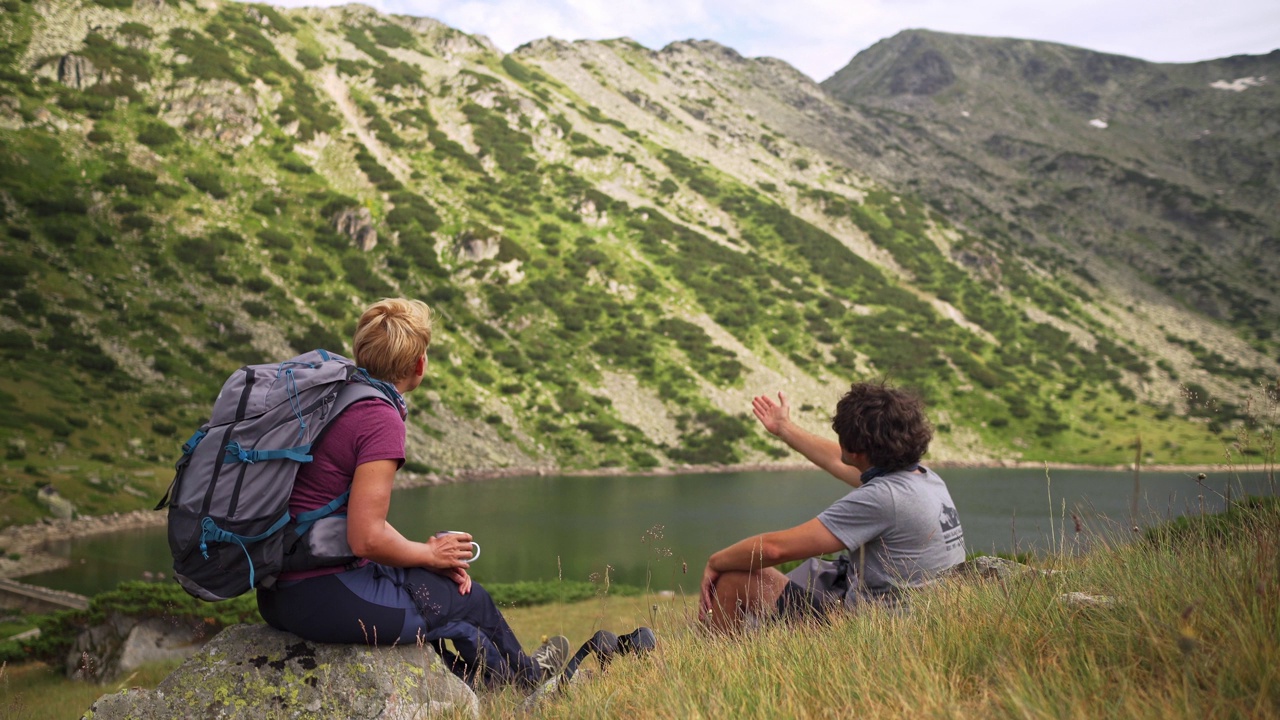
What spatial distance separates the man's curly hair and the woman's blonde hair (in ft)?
7.56

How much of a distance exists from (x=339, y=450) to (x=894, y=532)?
2.90 m

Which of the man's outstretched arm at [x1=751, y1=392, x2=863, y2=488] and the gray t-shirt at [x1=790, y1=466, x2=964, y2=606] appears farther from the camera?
the man's outstretched arm at [x1=751, y1=392, x2=863, y2=488]

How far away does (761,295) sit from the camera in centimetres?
8888

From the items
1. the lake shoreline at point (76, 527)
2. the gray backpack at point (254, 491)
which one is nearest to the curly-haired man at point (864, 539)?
the gray backpack at point (254, 491)

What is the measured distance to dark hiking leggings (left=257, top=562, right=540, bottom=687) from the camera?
10.5 feet

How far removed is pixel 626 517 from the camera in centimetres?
3900

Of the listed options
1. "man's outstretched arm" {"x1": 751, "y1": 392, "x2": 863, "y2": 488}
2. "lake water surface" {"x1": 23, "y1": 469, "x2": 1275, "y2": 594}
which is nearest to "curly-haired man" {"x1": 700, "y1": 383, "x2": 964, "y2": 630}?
"man's outstretched arm" {"x1": 751, "y1": 392, "x2": 863, "y2": 488}

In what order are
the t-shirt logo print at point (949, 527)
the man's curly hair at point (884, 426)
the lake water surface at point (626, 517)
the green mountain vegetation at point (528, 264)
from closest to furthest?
1. the man's curly hair at point (884, 426)
2. the t-shirt logo print at point (949, 527)
3. the lake water surface at point (626, 517)
4. the green mountain vegetation at point (528, 264)

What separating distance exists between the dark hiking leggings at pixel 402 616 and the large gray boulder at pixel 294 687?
92mm

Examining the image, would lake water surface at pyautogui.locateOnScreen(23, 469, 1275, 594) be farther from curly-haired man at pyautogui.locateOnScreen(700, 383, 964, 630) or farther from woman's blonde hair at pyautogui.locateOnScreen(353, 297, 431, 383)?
woman's blonde hair at pyautogui.locateOnScreen(353, 297, 431, 383)

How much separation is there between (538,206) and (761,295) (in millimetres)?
31464

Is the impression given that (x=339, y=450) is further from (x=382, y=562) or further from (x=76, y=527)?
(x=76, y=527)

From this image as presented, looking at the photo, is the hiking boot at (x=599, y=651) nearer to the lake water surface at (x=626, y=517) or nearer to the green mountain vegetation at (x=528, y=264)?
the green mountain vegetation at (x=528, y=264)

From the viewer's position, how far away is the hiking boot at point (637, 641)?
11.6 ft
